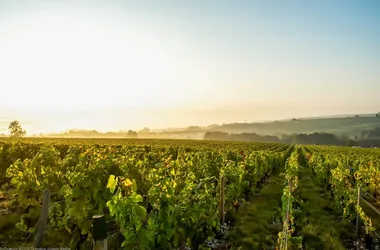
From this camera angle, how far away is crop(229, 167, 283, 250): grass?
27.2ft

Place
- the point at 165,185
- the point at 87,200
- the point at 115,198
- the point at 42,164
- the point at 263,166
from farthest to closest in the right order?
the point at 263,166 < the point at 42,164 < the point at 87,200 < the point at 165,185 < the point at 115,198

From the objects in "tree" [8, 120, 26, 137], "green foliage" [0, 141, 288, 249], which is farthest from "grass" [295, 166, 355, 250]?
"tree" [8, 120, 26, 137]

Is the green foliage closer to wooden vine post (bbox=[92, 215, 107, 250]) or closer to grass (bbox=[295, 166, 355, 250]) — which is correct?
wooden vine post (bbox=[92, 215, 107, 250])

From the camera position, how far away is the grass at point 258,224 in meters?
8.30

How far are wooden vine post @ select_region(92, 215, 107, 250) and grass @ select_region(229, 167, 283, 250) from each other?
4666 mm

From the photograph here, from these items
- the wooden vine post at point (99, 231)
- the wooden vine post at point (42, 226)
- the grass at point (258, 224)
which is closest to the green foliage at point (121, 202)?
the wooden vine post at point (42, 226)

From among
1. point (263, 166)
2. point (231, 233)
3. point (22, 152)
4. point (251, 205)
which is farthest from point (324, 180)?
point (22, 152)

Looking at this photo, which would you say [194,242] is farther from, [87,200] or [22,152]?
[22,152]

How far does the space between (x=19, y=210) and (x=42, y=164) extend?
2.64 metres

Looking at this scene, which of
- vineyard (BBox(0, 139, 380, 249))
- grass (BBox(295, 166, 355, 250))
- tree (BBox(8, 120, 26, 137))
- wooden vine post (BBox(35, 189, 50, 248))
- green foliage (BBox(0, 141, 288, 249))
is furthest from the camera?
tree (BBox(8, 120, 26, 137))

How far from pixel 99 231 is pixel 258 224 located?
24.3 feet

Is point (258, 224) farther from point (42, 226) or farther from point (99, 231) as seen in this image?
point (99, 231)

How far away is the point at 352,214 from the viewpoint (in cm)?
1034

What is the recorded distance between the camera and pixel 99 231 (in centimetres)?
354
